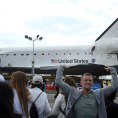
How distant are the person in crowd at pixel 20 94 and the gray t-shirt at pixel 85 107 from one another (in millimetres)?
630

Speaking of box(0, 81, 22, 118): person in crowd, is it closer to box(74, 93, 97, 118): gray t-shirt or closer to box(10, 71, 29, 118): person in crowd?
box(10, 71, 29, 118): person in crowd

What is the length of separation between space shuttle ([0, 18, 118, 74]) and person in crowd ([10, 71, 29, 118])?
35.4 m

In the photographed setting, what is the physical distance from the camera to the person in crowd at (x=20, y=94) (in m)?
4.38

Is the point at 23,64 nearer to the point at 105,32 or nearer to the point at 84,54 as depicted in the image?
the point at 84,54

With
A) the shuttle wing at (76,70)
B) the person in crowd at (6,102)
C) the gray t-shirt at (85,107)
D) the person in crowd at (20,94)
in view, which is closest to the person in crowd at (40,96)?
the person in crowd at (20,94)

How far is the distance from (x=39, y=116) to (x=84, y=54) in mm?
36600

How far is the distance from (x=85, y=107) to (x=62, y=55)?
37.6 meters

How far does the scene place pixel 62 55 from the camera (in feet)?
138

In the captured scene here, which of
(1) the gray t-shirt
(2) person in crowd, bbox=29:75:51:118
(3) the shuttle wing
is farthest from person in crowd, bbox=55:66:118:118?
(3) the shuttle wing

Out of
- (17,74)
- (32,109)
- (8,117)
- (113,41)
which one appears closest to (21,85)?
(17,74)

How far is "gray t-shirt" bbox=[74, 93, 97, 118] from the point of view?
174 inches

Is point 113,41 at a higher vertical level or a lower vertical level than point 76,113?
higher

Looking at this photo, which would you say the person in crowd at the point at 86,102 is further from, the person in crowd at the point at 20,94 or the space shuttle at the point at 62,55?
the space shuttle at the point at 62,55

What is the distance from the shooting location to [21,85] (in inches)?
181
